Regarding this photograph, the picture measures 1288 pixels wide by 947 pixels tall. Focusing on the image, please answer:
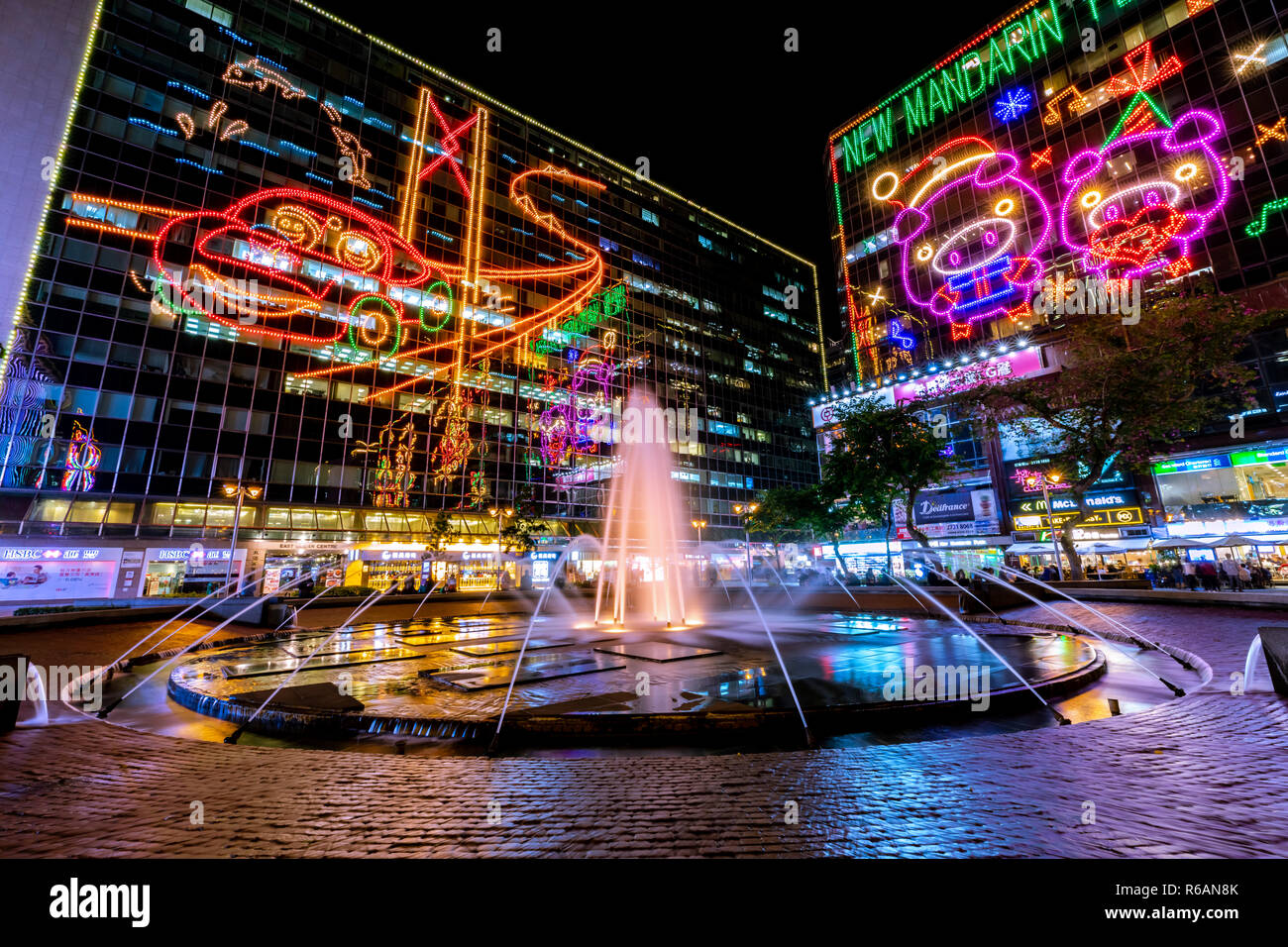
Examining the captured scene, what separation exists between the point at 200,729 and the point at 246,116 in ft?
180

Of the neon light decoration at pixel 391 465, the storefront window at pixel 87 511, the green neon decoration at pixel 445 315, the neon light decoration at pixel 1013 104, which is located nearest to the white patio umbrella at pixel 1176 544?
the neon light decoration at pixel 1013 104

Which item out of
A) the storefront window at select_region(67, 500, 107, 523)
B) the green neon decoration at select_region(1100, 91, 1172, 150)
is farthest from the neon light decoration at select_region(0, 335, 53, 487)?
the green neon decoration at select_region(1100, 91, 1172, 150)

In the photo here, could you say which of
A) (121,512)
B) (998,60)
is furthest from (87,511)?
(998,60)

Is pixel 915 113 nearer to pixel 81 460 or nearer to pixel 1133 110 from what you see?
pixel 1133 110

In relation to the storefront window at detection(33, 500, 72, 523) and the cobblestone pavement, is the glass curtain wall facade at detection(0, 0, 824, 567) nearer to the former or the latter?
the storefront window at detection(33, 500, 72, 523)

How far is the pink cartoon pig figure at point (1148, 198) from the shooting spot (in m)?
34.2

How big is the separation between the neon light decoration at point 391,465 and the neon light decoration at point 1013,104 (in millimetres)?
57155

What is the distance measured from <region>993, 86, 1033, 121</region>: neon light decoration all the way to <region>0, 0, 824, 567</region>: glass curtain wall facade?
125 ft

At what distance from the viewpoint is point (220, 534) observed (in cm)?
3622

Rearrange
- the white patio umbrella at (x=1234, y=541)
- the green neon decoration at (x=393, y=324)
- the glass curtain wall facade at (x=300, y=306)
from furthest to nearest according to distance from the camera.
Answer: the green neon decoration at (x=393, y=324) → the glass curtain wall facade at (x=300, y=306) → the white patio umbrella at (x=1234, y=541)

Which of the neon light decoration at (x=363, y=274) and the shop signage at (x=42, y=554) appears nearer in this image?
A: the shop signage at (x=42, y=554)

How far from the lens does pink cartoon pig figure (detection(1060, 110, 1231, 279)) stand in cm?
3419

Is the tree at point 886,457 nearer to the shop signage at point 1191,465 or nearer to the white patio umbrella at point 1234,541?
the white patio umbrella at point 1234,541

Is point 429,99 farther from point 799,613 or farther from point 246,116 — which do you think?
point 799,613
